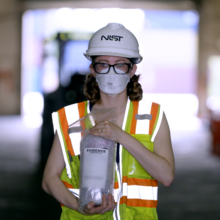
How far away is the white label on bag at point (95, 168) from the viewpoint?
154 cm

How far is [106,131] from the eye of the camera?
5.29 ft

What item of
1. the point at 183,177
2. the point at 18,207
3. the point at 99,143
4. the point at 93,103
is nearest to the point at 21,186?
the point at 18,207

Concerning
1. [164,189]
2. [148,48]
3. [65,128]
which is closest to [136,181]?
[65,128]

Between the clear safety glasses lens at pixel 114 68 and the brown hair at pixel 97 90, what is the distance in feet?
0.54

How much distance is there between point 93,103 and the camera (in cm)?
205

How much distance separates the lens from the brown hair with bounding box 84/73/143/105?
204cm

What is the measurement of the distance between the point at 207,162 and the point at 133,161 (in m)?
6.31

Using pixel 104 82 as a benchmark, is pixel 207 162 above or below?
below

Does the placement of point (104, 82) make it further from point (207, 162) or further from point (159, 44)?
point (159, 44)

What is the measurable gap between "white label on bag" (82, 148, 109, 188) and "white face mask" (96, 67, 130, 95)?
43cm

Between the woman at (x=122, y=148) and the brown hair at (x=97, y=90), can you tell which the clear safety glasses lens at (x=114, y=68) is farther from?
the brown hair at (x=97, y=90)

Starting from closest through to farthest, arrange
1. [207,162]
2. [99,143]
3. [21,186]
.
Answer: [99,143] < [21,186] < [207,162]

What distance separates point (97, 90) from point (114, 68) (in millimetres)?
241

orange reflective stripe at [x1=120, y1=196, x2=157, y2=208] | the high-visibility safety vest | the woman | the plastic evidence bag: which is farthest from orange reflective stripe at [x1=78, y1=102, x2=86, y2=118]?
orange reflective stripe at [x1=120, y1=196, x2=157, y2=208]
